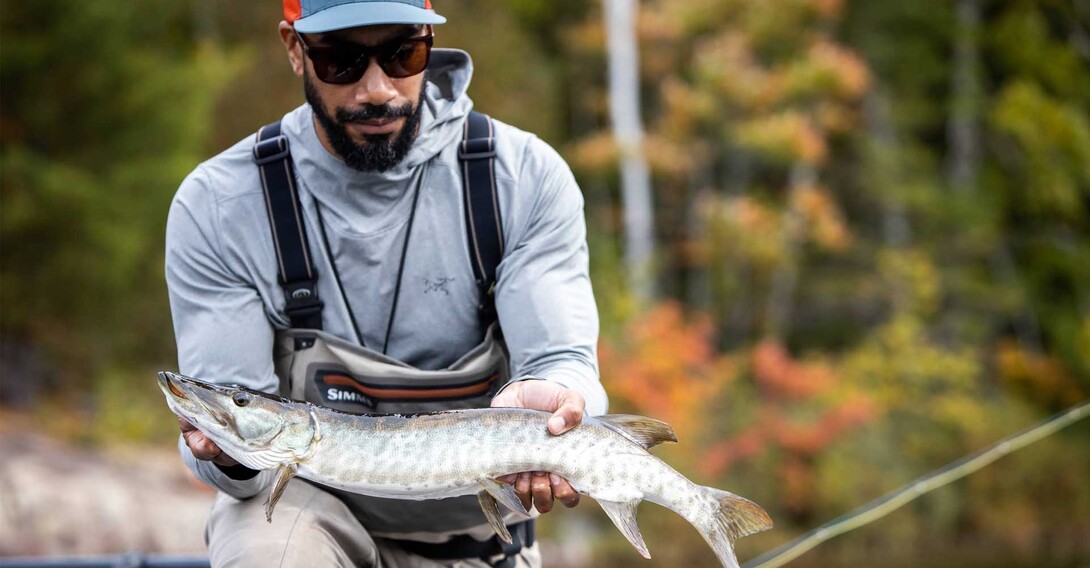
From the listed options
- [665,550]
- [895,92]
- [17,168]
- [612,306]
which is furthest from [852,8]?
[17,168]

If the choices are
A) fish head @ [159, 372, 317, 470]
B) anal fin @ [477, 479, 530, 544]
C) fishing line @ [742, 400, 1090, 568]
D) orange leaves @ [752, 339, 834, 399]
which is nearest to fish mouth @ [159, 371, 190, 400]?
fish head @ [159, 372, 317, 470]

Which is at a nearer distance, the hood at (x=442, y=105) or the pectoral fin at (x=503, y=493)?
the pectoral fin at (x=503, y=493)

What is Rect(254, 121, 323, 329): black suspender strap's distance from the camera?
325 cm

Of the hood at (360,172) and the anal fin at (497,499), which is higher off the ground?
the hood at (360,172)

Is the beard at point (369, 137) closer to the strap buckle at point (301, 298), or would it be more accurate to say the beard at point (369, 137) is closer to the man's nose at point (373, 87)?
the man's nose at point (373, 87)

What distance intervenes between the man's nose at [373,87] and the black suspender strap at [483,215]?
0.27 m

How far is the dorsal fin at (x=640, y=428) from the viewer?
2.97m

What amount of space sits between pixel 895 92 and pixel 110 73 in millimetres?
14422

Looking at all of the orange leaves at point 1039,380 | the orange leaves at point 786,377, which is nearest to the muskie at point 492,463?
the orange leaves at point 786,377

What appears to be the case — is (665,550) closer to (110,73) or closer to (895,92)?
(110,73)

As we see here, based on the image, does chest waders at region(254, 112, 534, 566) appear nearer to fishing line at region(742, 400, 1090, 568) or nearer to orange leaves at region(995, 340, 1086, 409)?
fishing line at region(742, 400, 1090, 568)

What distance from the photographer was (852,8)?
2347 cm

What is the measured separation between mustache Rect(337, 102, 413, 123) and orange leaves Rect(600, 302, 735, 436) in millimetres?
13237

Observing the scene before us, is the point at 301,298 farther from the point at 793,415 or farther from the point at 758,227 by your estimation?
the point at 758,227
